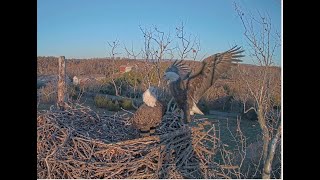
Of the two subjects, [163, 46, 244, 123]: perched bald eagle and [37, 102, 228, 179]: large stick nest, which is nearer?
[37, 102, 228, 179]: large stick nest

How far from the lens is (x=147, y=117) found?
340 cm

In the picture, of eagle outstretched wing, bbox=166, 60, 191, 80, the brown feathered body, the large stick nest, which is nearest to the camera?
the large stick nest

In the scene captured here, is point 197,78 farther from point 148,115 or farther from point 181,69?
point 148,115

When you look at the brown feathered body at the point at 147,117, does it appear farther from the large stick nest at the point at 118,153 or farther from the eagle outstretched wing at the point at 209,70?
the eagle outstretched wing at the point at 209,70

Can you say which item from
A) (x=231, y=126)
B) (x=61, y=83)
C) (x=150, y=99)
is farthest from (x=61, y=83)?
(x=231, y=126)

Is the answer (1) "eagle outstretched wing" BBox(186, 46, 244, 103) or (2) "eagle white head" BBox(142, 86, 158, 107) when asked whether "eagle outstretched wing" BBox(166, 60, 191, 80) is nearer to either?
(1) "eagle outstretched wing" BBox(186, 46, 244, 103)

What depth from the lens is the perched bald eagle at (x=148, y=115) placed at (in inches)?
134

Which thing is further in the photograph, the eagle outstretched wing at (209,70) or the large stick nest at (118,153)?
the eagle outstretched wing at (209,70)

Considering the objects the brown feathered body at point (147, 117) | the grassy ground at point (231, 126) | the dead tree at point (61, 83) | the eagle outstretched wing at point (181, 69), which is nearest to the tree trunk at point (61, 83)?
the dead tree at point (61, 83)

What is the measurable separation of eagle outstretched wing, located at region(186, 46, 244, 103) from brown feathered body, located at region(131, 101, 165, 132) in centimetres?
101

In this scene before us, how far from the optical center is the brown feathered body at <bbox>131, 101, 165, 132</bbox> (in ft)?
11.2

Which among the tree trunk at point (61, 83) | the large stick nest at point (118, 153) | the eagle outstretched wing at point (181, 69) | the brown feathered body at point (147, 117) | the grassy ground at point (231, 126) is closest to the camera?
the large stick nest at point (118, 153)

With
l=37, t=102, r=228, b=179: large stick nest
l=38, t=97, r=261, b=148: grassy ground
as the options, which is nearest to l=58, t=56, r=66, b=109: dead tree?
l=37, t=102, r=228, b=179: large stick nest
